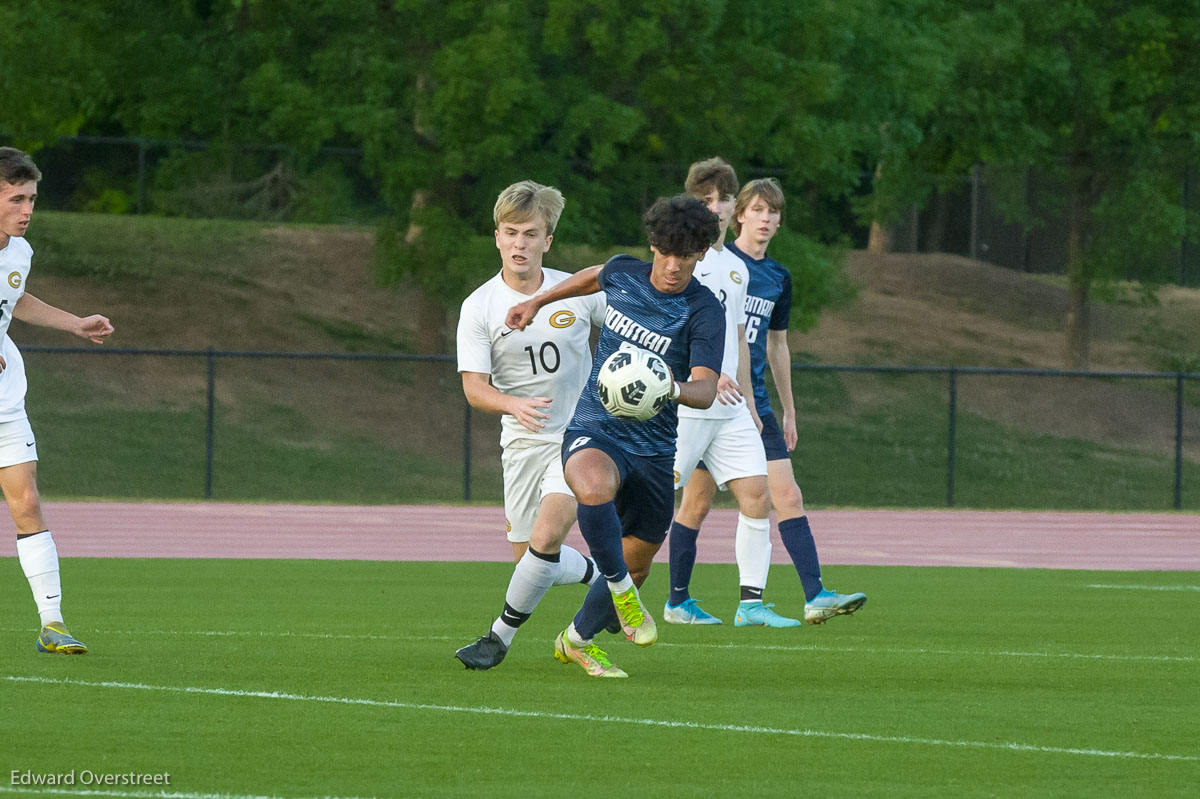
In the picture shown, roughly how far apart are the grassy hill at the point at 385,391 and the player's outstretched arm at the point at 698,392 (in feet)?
56.9

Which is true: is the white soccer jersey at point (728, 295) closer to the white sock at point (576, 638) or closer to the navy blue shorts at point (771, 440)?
the navy blue shorts at point (771, 440)

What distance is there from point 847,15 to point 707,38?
6.31 ft

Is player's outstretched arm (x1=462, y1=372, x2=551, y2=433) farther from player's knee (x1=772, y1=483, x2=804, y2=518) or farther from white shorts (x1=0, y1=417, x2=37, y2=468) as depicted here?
player's knee (x1=772, y1=483, x2=804, y2=518)

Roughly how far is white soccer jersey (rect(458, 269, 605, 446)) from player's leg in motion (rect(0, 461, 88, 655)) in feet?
6.82

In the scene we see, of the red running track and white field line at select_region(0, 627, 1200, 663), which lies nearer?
white field line at select_region(0, 627, 1200, 663)

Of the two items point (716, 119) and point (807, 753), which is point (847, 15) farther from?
point (807, 753)

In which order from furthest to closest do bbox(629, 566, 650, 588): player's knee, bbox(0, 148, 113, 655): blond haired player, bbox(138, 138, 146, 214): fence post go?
bbox(138, 138, 146, 214): fence post → bbox(629, 566, 650, 588): player's knee → bbox(0, 148, 113, 655): blond haired player

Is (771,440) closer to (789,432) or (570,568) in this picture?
(789,432)

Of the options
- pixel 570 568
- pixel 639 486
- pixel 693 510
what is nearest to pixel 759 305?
pixel 693 510

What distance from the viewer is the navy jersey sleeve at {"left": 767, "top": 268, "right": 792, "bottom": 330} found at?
11.0 m

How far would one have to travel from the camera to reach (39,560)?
884 centimetres

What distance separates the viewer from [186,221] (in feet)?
121

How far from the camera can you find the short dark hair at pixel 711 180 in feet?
34.0

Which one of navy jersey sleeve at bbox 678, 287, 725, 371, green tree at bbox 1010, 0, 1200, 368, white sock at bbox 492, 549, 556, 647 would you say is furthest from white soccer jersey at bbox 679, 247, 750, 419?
green tree at bbox 1010, 0, 1200, 368
